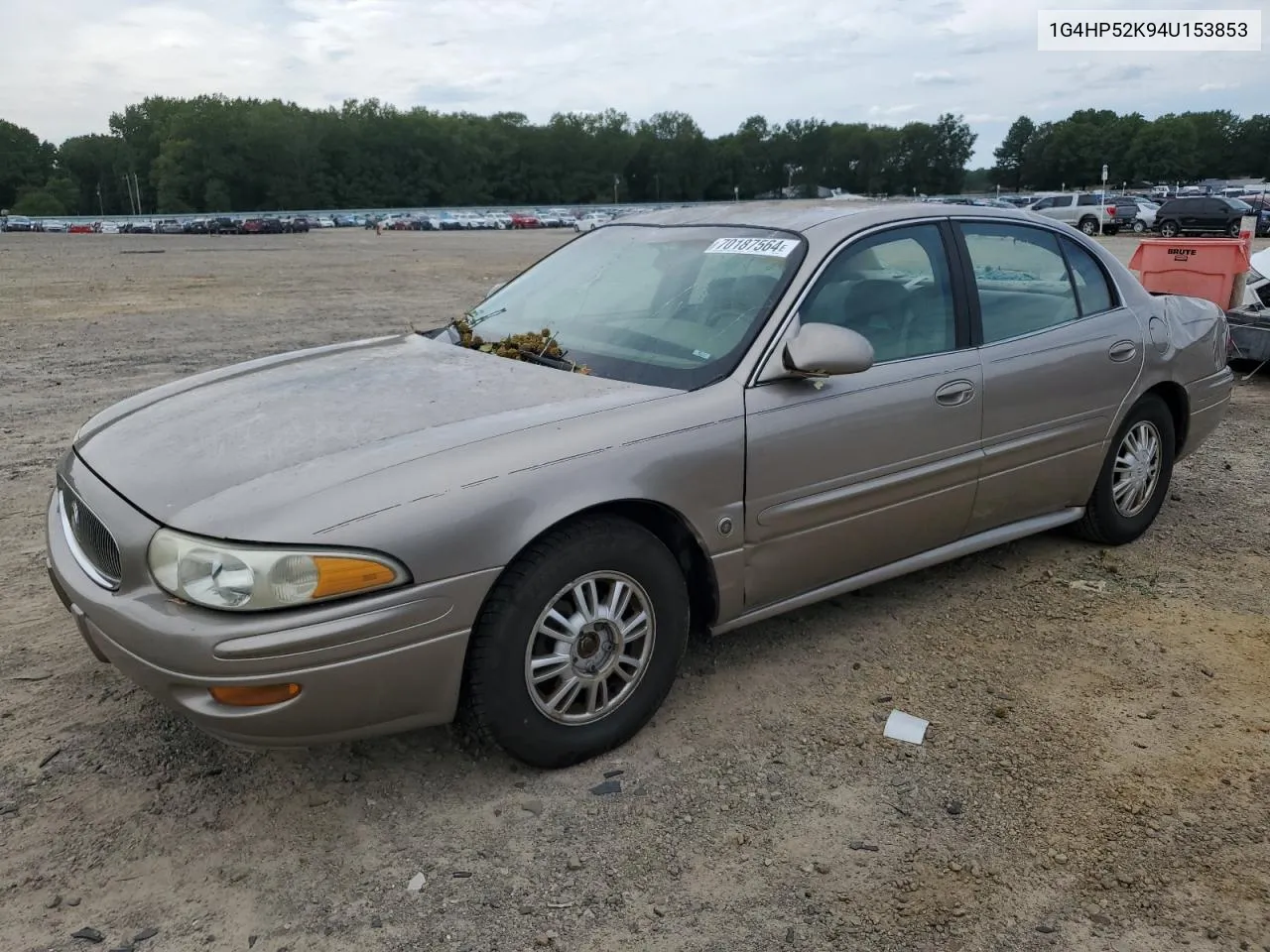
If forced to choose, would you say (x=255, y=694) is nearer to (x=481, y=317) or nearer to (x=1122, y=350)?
(x=481, y=317)

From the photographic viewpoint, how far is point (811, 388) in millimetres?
3281

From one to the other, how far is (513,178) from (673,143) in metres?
25.4

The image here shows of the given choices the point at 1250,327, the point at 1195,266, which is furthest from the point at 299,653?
the point at 1195,266

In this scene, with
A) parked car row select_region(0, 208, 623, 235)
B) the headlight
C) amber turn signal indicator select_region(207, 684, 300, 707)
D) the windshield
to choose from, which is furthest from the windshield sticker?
parked car row select_region(0, 208, 623, 235)

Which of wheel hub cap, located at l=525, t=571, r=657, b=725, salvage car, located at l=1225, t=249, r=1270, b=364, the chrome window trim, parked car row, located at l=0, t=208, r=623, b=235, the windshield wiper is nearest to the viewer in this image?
wheel hub cap, located at l=525, t=571, r=657, b=725

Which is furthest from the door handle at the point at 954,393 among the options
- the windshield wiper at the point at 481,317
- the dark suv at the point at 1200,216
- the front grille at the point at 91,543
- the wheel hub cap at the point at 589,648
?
the dark suv at the point at 1200,216

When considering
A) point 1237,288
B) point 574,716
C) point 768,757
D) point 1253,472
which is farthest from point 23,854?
point 1237,288

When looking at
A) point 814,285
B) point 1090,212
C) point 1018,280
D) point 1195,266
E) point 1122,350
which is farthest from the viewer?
point 1090,212

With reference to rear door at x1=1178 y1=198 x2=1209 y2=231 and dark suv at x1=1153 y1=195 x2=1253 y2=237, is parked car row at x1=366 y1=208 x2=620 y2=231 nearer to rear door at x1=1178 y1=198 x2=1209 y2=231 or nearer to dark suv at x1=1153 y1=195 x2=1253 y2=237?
dark suv at x1=1153 y1=195 x2=1253 y2=237

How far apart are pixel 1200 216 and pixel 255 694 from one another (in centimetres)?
3885

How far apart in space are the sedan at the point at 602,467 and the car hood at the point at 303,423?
0.05ft

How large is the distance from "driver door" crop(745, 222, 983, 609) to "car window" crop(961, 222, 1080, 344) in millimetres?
169

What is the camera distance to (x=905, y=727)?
3.20 m

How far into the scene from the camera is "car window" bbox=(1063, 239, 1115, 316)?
172 inches
